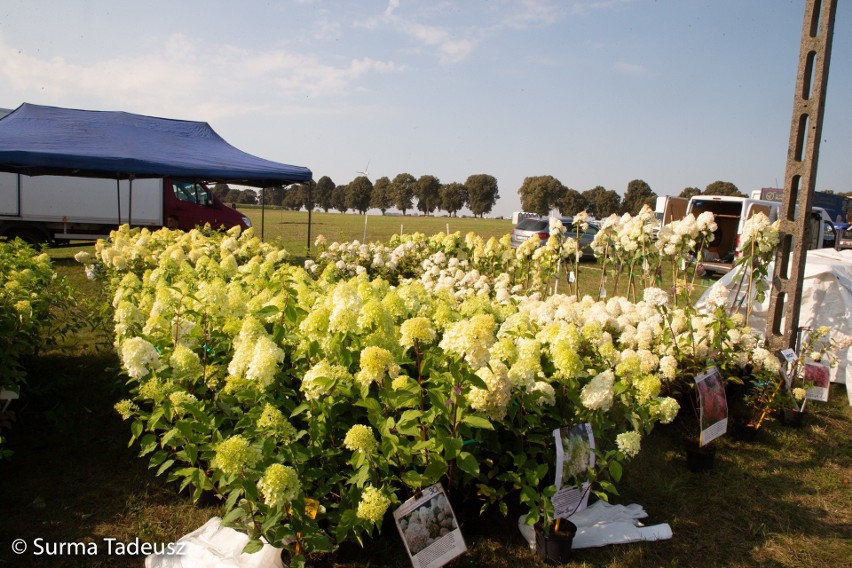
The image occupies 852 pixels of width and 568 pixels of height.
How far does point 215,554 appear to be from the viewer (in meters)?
2.12

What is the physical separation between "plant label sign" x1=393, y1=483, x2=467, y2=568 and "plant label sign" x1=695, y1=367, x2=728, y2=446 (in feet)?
5.87

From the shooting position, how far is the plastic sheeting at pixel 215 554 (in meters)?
2.00

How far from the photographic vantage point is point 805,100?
3.84 m

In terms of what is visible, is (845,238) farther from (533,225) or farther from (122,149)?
(122,149)

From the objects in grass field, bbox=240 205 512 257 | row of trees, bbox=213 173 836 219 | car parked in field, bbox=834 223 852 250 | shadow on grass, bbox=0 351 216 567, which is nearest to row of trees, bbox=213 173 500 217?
row of trees, bbox=213 173 836 219

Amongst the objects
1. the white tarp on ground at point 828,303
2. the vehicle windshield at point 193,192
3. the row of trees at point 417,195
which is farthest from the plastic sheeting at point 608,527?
the row of trees at point 417,195

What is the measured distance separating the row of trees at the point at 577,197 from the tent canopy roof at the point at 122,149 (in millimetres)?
74774

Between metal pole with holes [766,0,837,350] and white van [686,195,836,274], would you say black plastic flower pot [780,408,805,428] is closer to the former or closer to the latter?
metal pole with holes [766,0,837,350]

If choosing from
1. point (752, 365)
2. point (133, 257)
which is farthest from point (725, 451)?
point (133, 257)

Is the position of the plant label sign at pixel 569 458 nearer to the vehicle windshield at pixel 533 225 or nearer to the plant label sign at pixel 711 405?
the plant label sign at pixel 711 405

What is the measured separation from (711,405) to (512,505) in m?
1.40

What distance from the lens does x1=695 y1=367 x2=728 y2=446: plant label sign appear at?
3.07 m

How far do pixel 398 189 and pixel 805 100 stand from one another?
10578 centimetres

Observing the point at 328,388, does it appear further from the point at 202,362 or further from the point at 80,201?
the point at 80,201
